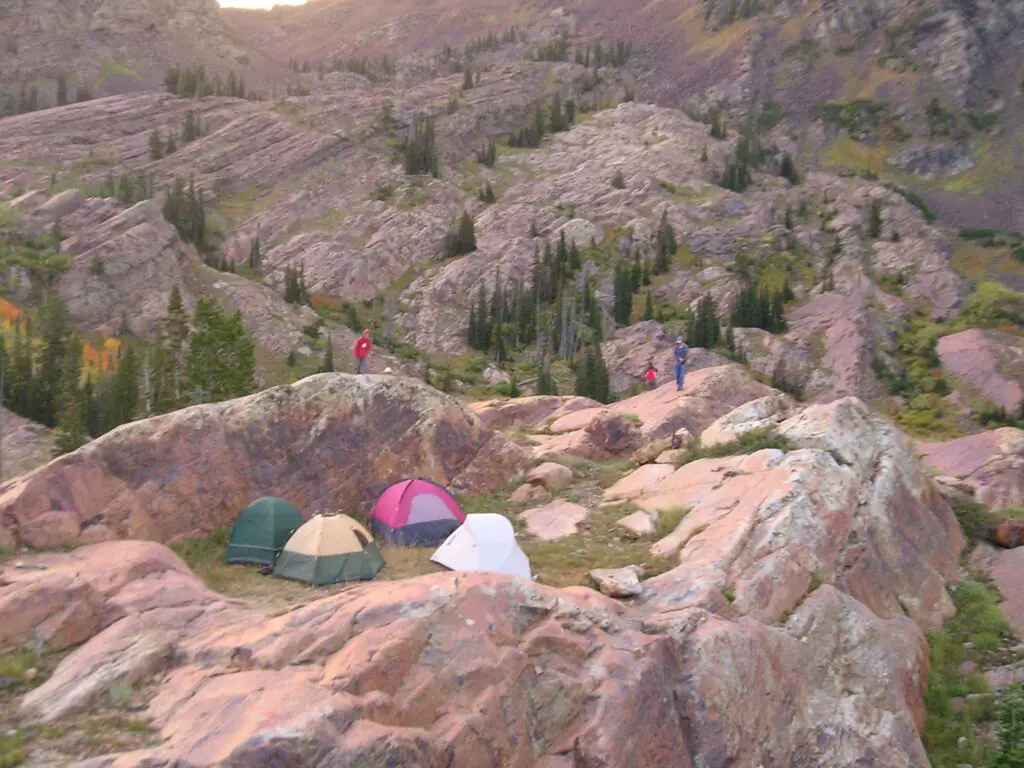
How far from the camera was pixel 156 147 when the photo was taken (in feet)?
338

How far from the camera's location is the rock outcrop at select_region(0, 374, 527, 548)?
1441 centimetres

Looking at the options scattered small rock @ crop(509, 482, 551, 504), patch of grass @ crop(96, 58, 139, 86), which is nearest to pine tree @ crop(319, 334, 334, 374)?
scattered small rock @ crop(509, 482, 551, 504)

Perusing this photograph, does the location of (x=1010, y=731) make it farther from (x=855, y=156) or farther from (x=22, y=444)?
(x=855, y=156)

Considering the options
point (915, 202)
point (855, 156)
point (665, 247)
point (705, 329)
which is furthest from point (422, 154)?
point (855, 156)

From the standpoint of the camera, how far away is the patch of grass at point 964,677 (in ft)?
39.6

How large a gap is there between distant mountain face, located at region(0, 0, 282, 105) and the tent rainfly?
141 m

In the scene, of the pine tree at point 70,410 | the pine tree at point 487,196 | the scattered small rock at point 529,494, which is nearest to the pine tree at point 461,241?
the pine tree at point 487,196

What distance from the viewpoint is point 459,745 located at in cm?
909

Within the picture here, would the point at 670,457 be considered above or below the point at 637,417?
above

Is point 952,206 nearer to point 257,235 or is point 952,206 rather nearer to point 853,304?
point 853,304

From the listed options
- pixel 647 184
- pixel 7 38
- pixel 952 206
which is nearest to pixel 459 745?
pixel 647 184

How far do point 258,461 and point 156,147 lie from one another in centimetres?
10245

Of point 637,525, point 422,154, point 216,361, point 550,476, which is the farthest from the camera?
point 422,154

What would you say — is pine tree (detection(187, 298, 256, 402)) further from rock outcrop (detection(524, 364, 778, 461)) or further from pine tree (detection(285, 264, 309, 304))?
pine tree (detection(285, 264, 309, 304))
